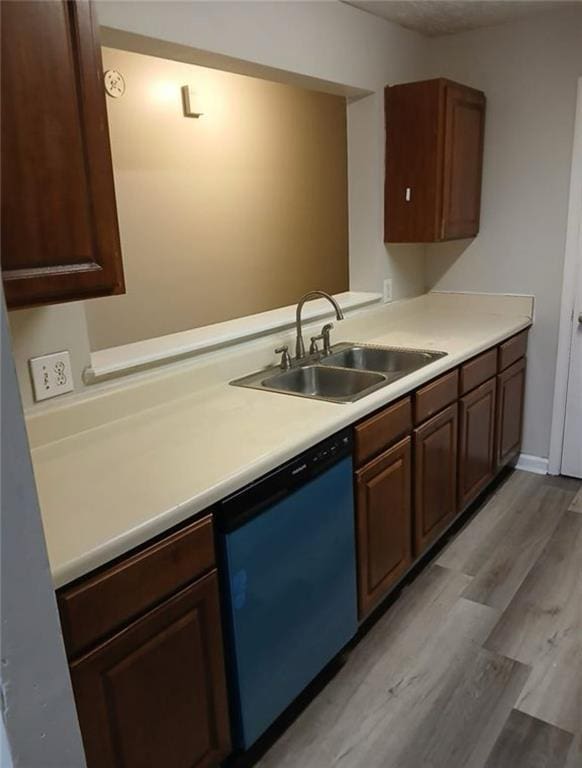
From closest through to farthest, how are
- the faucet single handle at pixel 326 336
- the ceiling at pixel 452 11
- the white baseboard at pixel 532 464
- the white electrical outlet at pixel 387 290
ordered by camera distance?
the faucet single handle at pixel 326 336
the ceiling at pixel 452 11
the white electrical outlet at pixel 387 290
the white baseboard at pixel 532 464

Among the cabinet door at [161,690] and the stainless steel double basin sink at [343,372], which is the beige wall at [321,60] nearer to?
the stainless steel double basin sink at [343,372]

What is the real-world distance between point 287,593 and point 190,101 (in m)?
2.73

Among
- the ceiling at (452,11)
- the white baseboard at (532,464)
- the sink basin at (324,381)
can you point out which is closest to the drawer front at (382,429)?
the sink basin at (324,381)

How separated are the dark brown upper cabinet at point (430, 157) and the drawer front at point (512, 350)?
1.98ft

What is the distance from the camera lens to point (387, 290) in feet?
10.3

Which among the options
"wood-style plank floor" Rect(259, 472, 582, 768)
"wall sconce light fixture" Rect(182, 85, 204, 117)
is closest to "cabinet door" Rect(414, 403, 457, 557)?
"wood-style plank floor" Rect(259, 472, 582, 768)

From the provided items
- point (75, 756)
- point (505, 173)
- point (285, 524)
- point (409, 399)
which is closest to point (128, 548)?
point (75, 756)

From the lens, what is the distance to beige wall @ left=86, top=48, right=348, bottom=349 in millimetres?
3139

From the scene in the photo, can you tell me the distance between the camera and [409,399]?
2.17m

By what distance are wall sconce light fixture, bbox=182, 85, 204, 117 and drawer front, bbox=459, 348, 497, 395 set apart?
205 cm

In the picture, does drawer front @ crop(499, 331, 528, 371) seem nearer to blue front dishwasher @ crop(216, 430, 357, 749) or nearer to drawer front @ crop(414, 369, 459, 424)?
drawer front @ crop(414, 369, 459, 424)

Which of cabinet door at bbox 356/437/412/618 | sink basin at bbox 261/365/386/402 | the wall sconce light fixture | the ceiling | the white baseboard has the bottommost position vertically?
the white baseboard

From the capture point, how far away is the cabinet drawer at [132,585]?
1.13 metres

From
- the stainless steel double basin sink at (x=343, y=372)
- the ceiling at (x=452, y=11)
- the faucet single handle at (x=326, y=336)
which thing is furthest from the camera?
the ceiling at (x=452, y=11)
